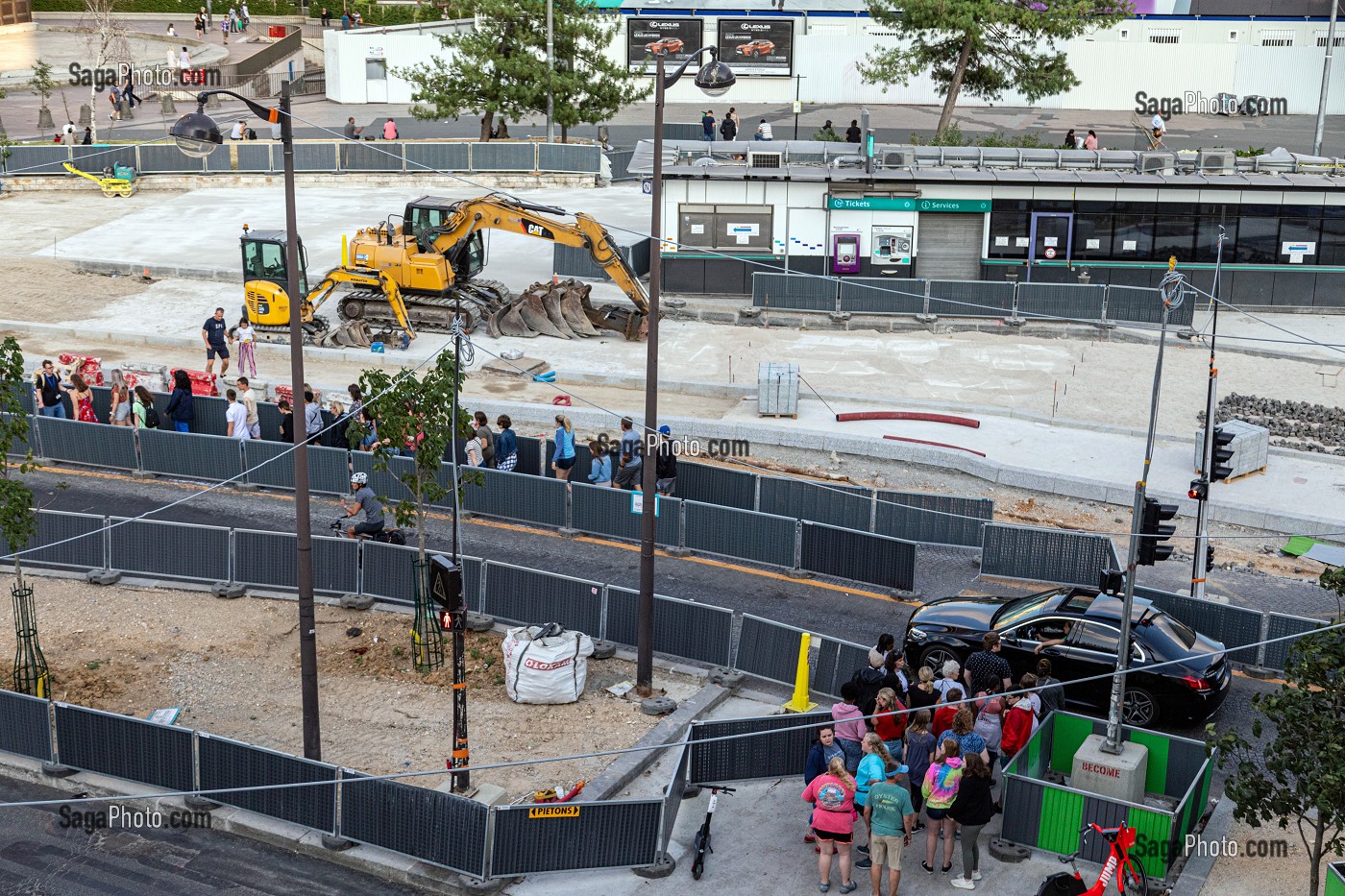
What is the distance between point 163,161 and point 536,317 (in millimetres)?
20815

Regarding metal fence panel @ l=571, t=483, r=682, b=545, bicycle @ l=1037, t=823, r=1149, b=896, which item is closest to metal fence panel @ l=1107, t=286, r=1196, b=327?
metal fence panel @ l=571, t=483, r=682, b=545

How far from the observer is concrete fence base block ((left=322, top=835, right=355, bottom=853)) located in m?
15.4

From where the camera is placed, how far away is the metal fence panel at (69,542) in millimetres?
22266

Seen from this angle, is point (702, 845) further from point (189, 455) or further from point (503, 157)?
point (503, 157)

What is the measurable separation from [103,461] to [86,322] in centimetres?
1040

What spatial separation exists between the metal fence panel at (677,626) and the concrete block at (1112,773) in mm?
5022

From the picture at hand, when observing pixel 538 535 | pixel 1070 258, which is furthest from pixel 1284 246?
pixel 538 535

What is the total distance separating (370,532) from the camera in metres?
21.9

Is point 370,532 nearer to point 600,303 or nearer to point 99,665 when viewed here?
point 99,665

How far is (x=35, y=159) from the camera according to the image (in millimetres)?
48312

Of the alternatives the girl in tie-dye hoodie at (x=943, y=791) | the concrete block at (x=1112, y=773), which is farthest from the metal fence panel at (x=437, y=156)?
the girl in tie-dye hoodie at (x=943, y=791)

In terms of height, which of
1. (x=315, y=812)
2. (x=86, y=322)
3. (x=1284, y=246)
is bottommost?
(x=315, y=812)

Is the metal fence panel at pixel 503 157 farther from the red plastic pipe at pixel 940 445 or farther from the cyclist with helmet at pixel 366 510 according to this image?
the cyclist with helmet at pixel 366 510

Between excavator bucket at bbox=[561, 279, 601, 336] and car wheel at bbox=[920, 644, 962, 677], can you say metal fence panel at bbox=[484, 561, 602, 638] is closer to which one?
car wheel at bbox=[920, 644, 962, 677]
